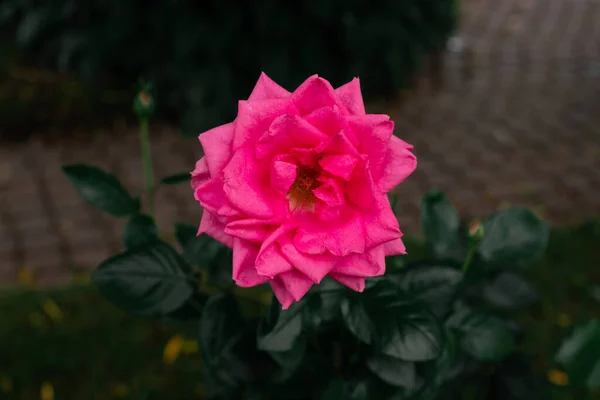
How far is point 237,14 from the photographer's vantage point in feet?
11.8

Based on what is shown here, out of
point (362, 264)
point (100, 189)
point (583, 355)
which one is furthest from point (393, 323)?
point (100, 189)

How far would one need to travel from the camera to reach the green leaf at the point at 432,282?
1.22 m

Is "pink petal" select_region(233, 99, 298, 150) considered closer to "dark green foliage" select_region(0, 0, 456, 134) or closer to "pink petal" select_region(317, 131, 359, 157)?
"pink petal" select_region(317, 131, 359, 157)

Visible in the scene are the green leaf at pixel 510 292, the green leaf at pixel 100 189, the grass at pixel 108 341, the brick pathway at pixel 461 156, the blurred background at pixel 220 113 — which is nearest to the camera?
the green leaf at pixel 100 189

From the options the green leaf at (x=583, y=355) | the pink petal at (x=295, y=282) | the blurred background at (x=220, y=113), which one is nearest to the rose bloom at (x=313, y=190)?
the pink petal at (x=295, y=282)

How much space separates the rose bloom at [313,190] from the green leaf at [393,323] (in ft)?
0.71

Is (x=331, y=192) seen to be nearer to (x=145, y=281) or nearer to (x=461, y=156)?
(x=145, y=281)

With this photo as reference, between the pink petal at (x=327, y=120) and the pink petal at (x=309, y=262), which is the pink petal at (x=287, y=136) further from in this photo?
the pink petal at (x=309, y=262)

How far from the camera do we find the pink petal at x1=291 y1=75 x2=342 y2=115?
87 cm

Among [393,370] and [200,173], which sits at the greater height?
[200,173]

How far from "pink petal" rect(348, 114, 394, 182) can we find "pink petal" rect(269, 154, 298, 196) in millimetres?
99

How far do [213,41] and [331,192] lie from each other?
2.96 meters

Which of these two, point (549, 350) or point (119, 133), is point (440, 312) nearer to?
point (549, 350)

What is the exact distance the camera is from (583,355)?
4.49 ft
